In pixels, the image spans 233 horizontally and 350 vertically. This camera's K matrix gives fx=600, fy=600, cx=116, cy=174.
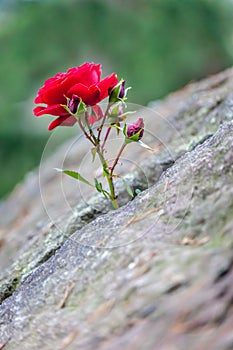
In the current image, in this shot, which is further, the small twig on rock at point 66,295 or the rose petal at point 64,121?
the rose petal at point 64,121

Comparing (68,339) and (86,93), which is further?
(86,93)

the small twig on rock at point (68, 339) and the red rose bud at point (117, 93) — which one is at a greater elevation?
the red rose bud at point (117, 93)

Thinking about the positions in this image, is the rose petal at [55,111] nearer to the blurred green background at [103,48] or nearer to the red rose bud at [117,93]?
the red rose bud at [117,93]

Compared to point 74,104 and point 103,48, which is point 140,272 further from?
point 103,48

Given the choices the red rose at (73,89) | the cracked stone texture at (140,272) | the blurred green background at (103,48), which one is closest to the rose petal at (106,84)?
the red rose at (73,89)

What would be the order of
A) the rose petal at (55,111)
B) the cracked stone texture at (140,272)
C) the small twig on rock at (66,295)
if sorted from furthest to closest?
1. the rose petal at (55,111)
2. the small twig on rock at (66,295)
3. the cracked stone texture at (140,272)

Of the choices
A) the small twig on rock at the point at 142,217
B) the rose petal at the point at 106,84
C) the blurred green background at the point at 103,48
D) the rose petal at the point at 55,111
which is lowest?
the small twig on rock at the point at 142,217

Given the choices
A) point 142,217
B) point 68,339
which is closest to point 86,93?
point 142,217
